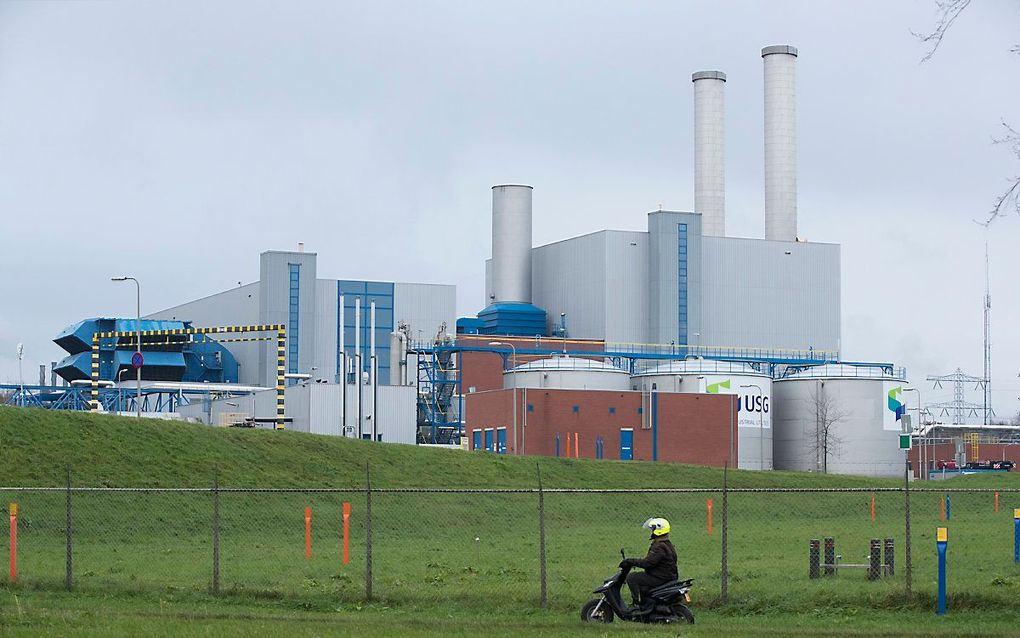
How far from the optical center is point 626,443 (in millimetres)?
90562

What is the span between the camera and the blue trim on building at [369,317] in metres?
118

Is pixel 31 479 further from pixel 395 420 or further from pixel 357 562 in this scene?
pixel 395 420

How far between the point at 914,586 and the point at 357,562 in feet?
43.7

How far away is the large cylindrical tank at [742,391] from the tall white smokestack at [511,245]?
25884 mm

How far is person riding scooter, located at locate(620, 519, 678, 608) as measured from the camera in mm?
18656

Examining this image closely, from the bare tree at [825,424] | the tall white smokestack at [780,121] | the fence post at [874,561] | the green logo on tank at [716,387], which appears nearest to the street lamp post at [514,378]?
the green logo on tank at [716,387]

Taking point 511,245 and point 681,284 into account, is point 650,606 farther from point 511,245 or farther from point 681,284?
point 511,245

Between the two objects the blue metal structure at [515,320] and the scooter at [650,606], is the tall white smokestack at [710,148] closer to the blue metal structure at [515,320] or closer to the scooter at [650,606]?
the blue metal structure at [515,320]

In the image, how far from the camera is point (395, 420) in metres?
101

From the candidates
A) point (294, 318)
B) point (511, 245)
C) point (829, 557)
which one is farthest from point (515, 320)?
point (829, 557)

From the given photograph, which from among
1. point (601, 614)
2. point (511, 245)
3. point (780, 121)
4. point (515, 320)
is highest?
point (780, 121)

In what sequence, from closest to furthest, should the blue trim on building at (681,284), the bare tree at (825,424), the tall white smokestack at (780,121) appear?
1. the bare tree at (825,424)
2. the blue trim on building at (681,284)
3. the tall white smokestack at (780,121)

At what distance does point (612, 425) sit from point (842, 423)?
59.0ft

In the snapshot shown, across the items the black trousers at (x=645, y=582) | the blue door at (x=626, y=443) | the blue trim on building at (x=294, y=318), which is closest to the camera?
the black trousers at (x=645, y=582)
